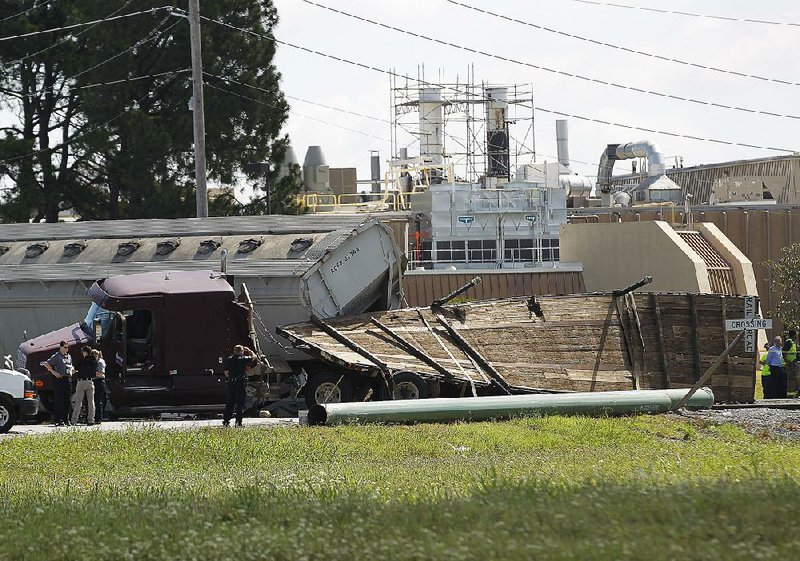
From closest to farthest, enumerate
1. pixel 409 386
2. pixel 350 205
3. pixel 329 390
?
1. pixel 409 386
2. pixel 329 390
3. pixel 350 205

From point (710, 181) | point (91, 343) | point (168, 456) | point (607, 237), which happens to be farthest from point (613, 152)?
point (168, 456)

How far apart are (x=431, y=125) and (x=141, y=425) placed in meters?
39.1

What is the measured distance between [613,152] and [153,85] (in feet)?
122

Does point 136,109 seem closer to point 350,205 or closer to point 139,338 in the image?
point 350,205

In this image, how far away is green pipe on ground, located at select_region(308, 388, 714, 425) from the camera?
2261 centimetres

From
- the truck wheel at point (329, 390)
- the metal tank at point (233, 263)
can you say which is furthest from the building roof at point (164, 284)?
the truck wheel at point (329, 390)

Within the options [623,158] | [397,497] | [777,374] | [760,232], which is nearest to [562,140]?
[623,158]

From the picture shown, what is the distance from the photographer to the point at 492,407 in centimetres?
2322

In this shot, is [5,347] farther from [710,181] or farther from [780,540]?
[710,181]

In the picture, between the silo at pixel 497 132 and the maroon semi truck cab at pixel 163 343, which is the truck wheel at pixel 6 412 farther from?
the silo at pixel 497 132

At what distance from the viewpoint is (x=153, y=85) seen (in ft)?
157

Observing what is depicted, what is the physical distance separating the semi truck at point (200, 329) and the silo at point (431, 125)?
3340cm

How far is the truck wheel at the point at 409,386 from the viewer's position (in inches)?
1016

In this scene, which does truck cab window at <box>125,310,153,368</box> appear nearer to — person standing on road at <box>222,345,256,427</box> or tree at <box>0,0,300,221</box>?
person standing on road at <box>222,345,256,427</box>
